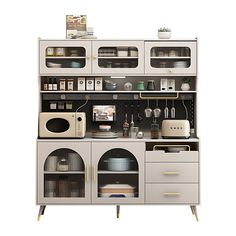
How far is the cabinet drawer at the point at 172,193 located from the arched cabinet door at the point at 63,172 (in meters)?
0.71

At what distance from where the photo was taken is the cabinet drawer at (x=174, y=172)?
6574mm

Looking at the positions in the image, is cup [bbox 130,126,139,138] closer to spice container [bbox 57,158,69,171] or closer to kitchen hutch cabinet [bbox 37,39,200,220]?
kitchen hutch cabinet [bbox 37,39,200,220]

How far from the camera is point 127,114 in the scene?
7.16 metres

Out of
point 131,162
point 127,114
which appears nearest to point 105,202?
point 131,162

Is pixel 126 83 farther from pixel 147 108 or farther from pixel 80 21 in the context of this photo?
pixel 80 21

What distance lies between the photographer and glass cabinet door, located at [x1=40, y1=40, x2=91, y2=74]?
679cm

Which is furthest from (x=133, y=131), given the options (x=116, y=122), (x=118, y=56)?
(x=118, y=56)

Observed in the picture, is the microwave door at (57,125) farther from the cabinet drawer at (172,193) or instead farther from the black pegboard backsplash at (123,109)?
the cabinet drawer at (172,193)

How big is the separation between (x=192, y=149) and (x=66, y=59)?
5.93 feet

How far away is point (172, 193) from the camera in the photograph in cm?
657

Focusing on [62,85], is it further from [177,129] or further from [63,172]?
[177,129]

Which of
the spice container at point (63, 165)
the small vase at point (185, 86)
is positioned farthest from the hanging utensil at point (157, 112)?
the spice container at point (63, 165)

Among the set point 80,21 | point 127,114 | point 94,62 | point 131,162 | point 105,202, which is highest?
point 80,21

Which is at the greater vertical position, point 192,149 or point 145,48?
point 145,48
